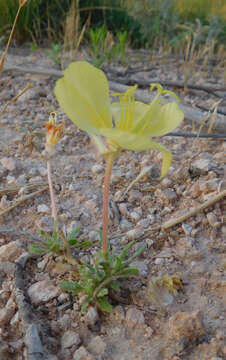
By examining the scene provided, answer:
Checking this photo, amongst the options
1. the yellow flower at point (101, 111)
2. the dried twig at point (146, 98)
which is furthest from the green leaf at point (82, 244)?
the dried twig at point (146, 98)

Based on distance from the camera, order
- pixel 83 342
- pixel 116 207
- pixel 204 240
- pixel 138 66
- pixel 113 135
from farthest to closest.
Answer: pixel 138 66 < pixel 116 207 < pixel 204 240 < pixel 83 342 < pixel 113 135

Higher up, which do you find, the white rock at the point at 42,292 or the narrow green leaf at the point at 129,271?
the narrow green leaf at the point at 129,271

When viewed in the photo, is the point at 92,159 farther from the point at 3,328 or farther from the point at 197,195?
the point at 3,328

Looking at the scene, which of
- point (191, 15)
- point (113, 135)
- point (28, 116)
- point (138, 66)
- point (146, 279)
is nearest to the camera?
point (113, 135)

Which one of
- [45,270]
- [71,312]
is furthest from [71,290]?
[45,270]

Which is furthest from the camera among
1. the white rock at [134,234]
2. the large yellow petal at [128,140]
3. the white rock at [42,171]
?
the white rock at [42,171]

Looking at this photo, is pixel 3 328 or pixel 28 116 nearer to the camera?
pixel 3 328

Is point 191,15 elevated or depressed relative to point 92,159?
elevated

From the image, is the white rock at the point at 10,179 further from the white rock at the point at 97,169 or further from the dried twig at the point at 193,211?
the dried twig at the point at 193,211
